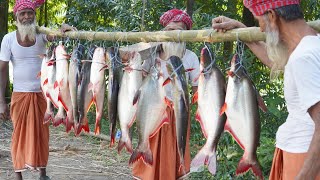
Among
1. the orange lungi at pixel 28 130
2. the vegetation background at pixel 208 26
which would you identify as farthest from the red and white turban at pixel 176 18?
the orange lungi at pixel 28 130

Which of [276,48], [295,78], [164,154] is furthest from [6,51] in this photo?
[295,78]

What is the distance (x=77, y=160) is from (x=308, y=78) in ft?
19.0

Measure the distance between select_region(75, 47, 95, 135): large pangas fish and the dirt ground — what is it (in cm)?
252

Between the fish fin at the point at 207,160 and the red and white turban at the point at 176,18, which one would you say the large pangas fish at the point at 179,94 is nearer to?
the fish fin at the point at 207,160

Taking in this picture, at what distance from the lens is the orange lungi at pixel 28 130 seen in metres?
5.79

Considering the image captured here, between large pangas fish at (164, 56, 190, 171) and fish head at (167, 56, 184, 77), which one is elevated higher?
fish head at (167, 56, 184, 77)

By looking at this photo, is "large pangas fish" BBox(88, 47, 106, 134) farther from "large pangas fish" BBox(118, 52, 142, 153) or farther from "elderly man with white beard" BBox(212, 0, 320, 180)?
"elderly man with white beard" BBox(212, 0, 320, 180)

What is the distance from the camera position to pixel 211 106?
3.25 meters

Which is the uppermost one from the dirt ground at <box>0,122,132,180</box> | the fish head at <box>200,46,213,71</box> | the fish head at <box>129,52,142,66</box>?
the fish head at <box>200,46,213,71</box>

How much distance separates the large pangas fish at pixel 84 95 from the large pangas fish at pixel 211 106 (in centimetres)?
138

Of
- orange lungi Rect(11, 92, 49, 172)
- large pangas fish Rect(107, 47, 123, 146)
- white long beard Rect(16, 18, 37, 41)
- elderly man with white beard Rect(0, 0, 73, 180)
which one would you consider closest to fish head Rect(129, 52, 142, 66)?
large pangas fish Rect(107, 47, 123, 146)

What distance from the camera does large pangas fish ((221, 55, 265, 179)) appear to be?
3.09 m

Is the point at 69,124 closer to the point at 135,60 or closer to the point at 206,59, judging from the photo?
the point at 135,60

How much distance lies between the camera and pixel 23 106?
5.79 metres
